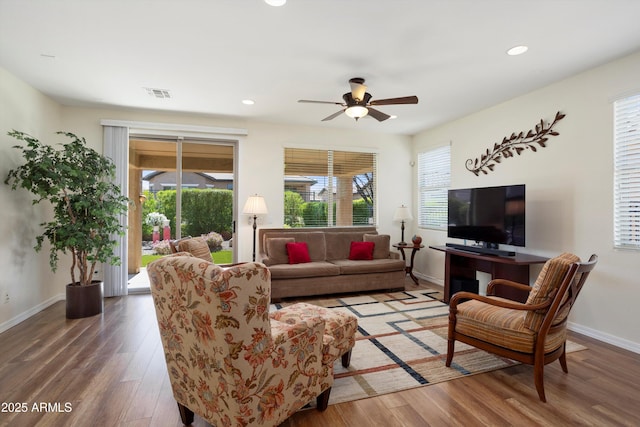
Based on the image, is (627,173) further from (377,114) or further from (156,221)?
(156,221)

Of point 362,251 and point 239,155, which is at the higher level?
point 239,155

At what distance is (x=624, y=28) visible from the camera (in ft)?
8.18

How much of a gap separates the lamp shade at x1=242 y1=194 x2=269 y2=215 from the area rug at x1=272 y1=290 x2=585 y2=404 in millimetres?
1512

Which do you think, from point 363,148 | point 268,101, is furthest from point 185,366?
point 363,148

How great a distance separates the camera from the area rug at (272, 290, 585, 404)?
229 centimetres

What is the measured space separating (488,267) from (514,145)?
166 cm

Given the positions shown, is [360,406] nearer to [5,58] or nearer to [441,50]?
[441,50]

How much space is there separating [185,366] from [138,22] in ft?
8.48

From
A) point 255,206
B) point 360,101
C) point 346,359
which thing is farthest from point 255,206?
point 346,359

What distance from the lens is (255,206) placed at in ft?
15.8

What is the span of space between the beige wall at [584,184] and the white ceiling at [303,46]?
18 cm

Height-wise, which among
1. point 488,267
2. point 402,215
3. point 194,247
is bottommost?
point 488,267

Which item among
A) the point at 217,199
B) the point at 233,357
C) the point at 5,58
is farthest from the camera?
the point at 217,199

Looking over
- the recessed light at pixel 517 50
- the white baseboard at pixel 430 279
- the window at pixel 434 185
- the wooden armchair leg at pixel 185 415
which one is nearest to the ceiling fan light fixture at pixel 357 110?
the recessed light at pixel 517 50
